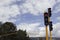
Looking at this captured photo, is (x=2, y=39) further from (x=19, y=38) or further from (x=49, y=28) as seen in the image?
(x=49, y=28)

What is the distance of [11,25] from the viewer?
9431 cm

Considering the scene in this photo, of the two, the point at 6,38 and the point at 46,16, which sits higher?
the point at 46,16

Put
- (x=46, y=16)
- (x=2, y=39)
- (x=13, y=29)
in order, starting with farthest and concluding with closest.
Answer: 1. (x=13, y=29)
2. (x=2, y=39)
3. (x=46, y=16)

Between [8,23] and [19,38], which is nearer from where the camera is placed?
[19,38]

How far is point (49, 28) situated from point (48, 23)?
3.86ft

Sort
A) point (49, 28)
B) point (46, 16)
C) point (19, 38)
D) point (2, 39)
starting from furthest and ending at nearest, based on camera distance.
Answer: point (19, 38), point (2, 39), point (49, 28), point (46, 16)

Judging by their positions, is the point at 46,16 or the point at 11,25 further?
the point at 11,25

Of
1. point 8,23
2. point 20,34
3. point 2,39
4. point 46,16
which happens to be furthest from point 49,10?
point 8,23

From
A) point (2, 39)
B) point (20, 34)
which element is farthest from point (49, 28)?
point (20, 34)

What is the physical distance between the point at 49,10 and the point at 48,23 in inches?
50.8

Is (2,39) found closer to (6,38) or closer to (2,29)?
(6,38)

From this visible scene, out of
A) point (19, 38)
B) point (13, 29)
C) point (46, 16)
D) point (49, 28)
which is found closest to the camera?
point (46, 16)

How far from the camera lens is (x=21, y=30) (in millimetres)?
94312

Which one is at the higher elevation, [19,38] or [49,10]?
[49,10]
